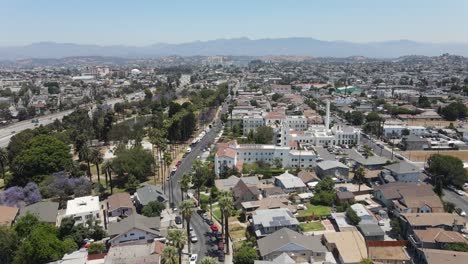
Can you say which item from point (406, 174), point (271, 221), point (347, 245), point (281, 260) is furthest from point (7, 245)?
point (406, 174)

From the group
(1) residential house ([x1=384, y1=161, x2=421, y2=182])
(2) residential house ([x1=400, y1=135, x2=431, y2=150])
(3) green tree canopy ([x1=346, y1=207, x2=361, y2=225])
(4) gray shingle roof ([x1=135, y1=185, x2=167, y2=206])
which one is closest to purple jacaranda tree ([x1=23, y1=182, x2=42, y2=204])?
(4) gray shingle roof ([x1=135, y1=185, x2=167, y2=206])

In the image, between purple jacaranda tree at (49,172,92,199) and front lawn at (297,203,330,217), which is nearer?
front lawn at (297,203,330,217)

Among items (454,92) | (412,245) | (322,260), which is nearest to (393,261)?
(412,245)

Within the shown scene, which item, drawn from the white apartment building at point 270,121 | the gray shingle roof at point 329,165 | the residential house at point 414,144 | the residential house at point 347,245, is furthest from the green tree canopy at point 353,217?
the white apartment building at point 270,121

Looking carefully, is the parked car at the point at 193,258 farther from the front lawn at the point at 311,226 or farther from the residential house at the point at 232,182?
the residential house at the point at 232,182

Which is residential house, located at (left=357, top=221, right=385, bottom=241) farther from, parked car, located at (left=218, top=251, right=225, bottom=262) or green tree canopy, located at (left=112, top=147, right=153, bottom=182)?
green tree canopy, located at (left=112, top=147, right=153, bottom=182)

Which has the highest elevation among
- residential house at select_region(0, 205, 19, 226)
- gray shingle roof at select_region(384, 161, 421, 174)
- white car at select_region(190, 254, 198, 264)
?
gray shingle roof at select_region(384, 161, 421, 174)
